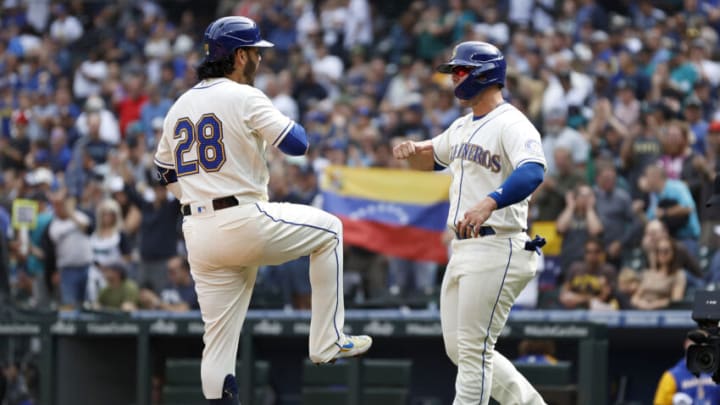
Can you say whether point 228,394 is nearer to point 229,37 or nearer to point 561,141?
point 229,37

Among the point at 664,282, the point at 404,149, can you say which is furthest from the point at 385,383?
the point at 404,149

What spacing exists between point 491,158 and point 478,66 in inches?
19.9

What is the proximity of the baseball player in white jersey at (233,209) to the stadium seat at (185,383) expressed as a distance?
4245mm

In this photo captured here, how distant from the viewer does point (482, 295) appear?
7.30 meters

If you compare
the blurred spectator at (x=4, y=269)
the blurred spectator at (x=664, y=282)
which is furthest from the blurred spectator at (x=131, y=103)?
the blurred spectator at (x=664, y=282)

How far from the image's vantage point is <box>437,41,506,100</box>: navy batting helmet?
743 cm

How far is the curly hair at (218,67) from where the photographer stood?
24.1ft

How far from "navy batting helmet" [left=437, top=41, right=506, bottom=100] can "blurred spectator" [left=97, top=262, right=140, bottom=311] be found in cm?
719

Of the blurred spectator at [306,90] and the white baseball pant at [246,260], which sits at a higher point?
the blurred spectator at [306,90]

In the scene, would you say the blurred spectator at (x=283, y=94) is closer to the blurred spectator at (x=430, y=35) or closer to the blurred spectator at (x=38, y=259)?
the blurred spectator at (x=430, y=35)

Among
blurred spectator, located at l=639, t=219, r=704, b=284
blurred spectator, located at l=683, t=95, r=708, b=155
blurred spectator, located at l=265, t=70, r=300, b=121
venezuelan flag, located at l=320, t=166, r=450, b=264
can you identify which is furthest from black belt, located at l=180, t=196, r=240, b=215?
blurred spectator, located at l=265, t=70, r=300, b=121

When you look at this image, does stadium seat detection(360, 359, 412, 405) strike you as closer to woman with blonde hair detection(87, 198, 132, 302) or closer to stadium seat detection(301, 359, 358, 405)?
stadium seat detection(301, 359, 358, 405)

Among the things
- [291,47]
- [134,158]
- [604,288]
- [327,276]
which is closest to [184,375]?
[604,288]

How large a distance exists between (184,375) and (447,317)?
15.4 feet
